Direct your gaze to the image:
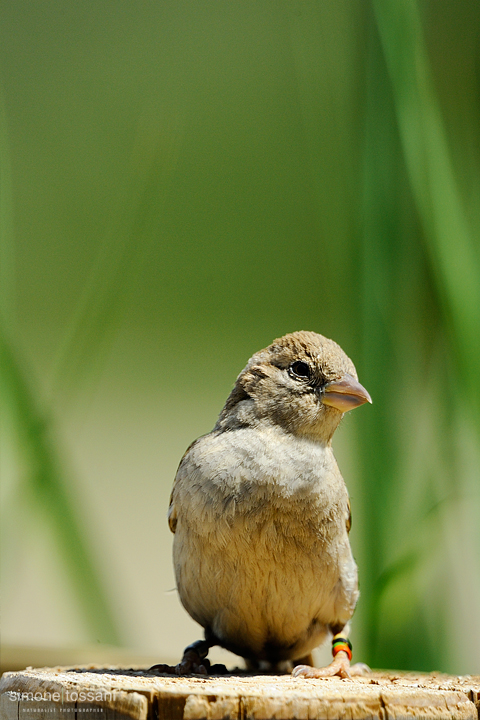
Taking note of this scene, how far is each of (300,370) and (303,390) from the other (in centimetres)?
7

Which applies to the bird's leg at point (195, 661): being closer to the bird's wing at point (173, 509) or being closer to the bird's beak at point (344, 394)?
the bird's wing at point (173, 509)

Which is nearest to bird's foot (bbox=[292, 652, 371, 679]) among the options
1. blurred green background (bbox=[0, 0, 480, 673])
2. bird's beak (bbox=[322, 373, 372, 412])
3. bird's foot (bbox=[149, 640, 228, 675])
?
bird's foot (bbox=[149, 640, 228, 675])

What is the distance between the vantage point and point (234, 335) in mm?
4027

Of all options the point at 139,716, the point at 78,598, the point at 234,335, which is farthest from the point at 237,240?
the point at 139,716

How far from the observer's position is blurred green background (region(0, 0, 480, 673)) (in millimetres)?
3543

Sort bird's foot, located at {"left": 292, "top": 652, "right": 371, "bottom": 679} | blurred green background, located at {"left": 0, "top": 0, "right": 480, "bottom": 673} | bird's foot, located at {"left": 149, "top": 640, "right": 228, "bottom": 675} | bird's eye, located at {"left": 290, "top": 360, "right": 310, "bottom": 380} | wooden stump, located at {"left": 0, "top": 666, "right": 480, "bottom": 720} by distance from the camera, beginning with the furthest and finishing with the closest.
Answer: blurred green background, located at {"left": 0, "top": 0, "right": 480, "bottom": 673}
bird's eye, located at {"left": 290, "top": 360, "right": 310, "bottom": 380}
bird's foot, located at {"left": 149, "top": 640, "right": 228, "bottom": 675}
bird's foot, located at {"left": 292, "top": 652, "right": 371, "bottom": 679}
wooden stump, located at {"left": 0, "top": 666, "right": 480, "bottom": 720}

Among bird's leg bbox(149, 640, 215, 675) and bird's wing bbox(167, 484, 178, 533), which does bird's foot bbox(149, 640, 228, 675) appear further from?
bird's wing bbox(167, 484, 178, 533)

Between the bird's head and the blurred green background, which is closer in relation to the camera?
the bird's head

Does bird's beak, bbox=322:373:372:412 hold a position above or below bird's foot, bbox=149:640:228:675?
above

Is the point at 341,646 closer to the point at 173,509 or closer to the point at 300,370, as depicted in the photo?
the point at 173,509

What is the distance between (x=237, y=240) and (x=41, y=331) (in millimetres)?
1204

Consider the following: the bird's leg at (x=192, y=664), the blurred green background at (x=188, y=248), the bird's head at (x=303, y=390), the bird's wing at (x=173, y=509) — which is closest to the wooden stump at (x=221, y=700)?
the bird's leg at (x=192, y=664)

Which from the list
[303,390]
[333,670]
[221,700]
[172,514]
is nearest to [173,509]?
[172,514]

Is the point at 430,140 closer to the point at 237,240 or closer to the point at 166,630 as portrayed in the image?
the point at 237,240
